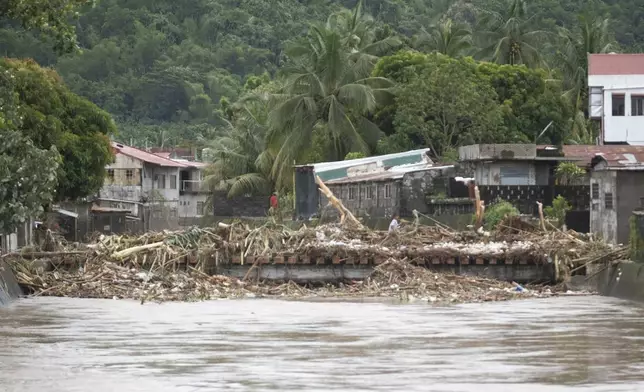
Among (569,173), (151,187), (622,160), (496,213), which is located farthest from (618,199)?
(151,187)

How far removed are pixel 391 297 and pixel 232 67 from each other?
372ft

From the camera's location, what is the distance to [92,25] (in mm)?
151625

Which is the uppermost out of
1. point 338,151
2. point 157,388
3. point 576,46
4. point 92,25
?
point 92,25

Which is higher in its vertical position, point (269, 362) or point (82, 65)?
point (82, 65)

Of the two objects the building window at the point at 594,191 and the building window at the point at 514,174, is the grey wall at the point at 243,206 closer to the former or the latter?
the building window at the point at 514,174

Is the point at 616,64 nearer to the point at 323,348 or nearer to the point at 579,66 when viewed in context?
the point at 579,66

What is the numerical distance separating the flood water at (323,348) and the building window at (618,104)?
38.0m

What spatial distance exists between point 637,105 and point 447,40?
14.0 metres

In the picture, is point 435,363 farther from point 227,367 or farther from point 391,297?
point 391,297

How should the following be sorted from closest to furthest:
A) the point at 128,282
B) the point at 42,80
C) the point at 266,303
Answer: the point at 266,303 → the point at 128,282 → the point at 42,80

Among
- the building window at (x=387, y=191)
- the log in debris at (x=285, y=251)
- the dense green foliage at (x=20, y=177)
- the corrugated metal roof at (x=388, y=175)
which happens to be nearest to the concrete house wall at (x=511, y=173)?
the corrugated metal roof at (x=388, y=175)

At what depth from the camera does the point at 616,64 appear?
6394cm

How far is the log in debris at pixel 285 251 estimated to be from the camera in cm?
3011

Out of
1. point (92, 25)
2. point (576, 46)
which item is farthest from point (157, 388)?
point (92, 25)
